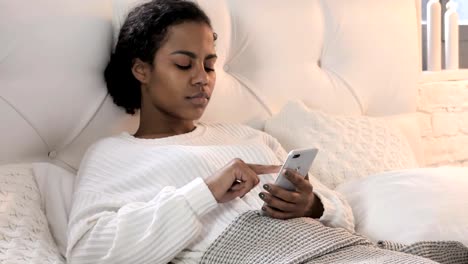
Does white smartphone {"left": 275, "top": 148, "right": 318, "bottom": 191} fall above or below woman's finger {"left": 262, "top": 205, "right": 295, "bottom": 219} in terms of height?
above

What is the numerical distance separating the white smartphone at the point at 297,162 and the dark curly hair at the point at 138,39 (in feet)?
1.41

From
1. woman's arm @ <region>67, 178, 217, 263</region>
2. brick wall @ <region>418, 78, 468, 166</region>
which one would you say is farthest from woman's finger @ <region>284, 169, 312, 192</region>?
brick wall @ <region>418, 78, 468, 166</region>

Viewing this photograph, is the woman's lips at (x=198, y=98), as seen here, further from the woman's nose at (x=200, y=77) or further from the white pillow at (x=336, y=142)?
the white pillow at (x=336, y=142)

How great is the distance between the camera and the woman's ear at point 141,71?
5.28 feet

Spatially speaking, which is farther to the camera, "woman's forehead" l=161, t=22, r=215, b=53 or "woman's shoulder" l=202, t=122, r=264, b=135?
"woman's shoulder" l=202, t=122, r=264, b=135

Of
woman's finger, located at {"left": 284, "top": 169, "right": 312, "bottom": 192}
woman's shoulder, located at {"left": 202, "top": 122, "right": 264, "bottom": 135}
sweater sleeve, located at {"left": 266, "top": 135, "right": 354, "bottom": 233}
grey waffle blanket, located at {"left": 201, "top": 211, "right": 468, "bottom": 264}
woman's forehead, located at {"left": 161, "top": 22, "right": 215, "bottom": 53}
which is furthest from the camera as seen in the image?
woman's shoulder, located at {"left": 202, "top": 122, "right": 264, "bottom": 135}

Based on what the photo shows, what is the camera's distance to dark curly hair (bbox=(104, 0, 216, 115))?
1.59 metres

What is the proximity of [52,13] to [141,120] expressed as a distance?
11.9 inches

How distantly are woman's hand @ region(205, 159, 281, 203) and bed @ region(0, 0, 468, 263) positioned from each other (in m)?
0.31

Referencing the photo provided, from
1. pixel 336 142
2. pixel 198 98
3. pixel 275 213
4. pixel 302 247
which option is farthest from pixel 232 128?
pixel 302 247

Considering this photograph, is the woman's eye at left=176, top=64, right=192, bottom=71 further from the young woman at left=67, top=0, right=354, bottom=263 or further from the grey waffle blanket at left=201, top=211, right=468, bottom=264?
the grey waffle blanket at left=201, top=211, right=468, bottom=264

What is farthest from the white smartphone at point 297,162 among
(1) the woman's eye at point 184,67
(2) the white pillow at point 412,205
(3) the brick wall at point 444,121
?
(3) the brick wall at point 444,121

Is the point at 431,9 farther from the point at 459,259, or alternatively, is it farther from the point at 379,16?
the point at 459,259

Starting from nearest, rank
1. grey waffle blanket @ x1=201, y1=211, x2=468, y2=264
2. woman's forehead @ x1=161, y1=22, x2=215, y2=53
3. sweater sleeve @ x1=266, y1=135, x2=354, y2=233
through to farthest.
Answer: grey waffle blanket @ x1=201, y1=211, x2=468, y2=264 → sweater sleeve @ x1=266, y1=135, x2=354, y2=233 → woman's forehead @ x1=161, y1=22, x2=215, y2=53
